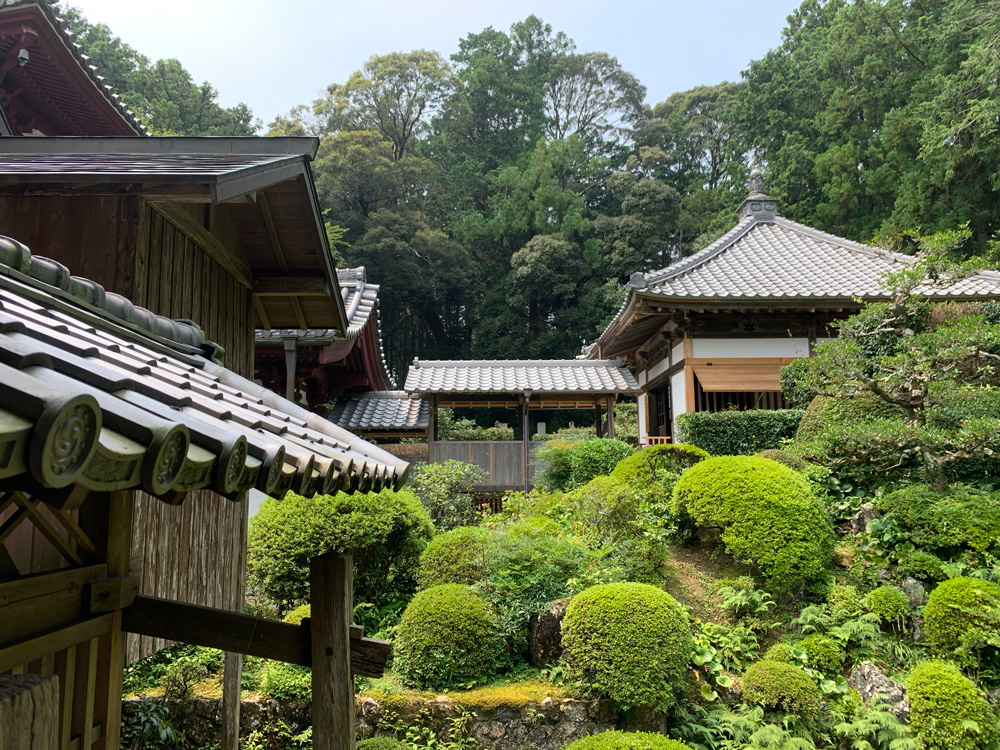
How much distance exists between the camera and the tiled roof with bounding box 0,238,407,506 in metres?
0.98

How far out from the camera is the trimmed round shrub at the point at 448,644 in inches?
276

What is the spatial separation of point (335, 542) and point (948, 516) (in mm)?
7351

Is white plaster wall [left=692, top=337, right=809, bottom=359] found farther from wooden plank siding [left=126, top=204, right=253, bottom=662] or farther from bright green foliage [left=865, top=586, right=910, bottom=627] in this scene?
wooden plank siding [left=126, top=204, right=253, bottom=662]

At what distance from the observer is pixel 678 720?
21.9 ft

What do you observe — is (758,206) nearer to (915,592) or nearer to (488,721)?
(915,592)

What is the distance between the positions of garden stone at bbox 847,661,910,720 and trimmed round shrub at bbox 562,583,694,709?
189 cm

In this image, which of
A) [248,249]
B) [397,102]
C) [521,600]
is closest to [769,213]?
[521,600]

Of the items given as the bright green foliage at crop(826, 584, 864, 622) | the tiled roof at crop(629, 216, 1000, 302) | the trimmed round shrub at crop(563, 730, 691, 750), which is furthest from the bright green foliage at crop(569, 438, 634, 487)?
the trimmed round shrub at crop(563, 730, 691, 750)

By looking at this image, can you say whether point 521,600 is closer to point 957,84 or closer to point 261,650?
point 261,650

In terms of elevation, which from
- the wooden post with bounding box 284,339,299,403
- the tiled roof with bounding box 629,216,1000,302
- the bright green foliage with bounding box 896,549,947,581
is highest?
the tiled roof with bounding box 629,216,1000,302

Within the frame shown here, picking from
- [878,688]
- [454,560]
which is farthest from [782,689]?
[454,560]

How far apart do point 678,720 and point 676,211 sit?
29910 mm

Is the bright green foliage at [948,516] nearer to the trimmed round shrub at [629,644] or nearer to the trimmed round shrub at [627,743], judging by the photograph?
the trimmed round shrub at [629,644]

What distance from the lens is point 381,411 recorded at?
15383mm
